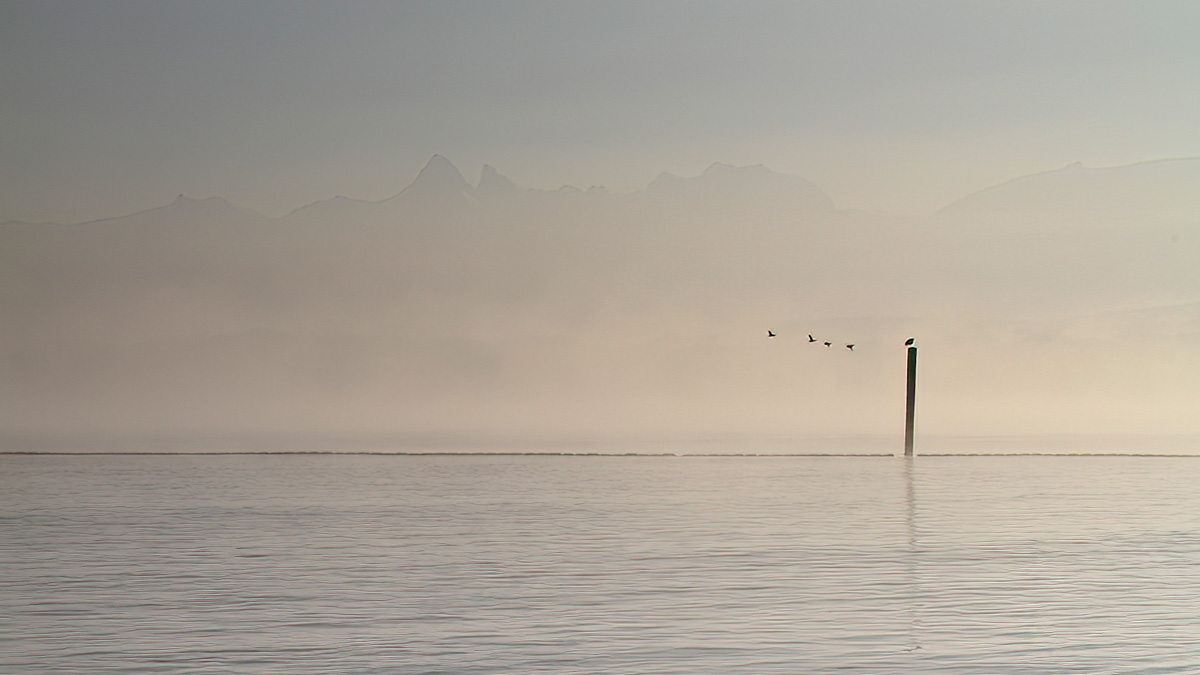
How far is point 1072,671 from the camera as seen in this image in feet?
13.6

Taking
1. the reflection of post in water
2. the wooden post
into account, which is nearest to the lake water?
the reflection of post in water

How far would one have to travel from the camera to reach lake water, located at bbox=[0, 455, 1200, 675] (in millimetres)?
4445

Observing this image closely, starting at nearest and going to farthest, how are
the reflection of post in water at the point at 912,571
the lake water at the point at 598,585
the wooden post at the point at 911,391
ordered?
the lake water at the point at 598,585, the reflection of post in water at the point at 912,571, the wooden post at the point at 911,391

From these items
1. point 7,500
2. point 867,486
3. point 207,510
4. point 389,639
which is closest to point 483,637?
point 389,639

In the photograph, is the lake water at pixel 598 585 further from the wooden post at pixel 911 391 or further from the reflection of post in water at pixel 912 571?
the wooden post at pixel 911 391

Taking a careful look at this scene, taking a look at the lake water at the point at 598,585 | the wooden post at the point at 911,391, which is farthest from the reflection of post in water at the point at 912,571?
the wooden post at the point at 911,391

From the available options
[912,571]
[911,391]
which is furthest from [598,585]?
[911,391]

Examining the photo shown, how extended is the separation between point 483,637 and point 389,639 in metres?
0.37

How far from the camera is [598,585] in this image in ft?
20.9

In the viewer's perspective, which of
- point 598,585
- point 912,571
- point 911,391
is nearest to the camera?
point 598,585

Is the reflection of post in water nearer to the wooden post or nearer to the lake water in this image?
the lake water

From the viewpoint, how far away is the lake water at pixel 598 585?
4.45 m

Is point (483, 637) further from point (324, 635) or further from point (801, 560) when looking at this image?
point (801, 560)

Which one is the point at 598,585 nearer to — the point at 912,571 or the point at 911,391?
the point at 912,571
